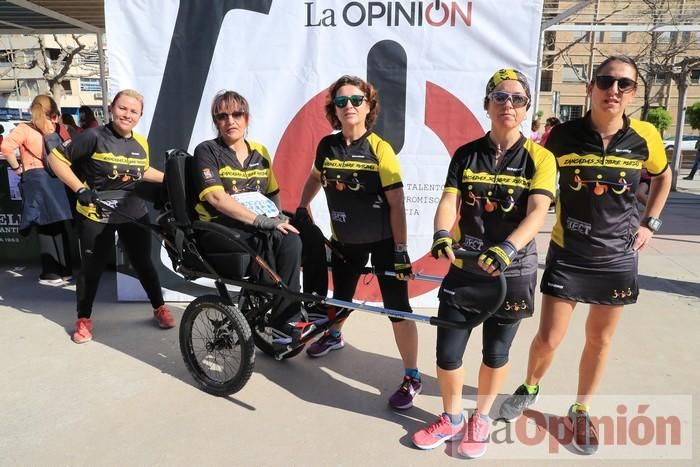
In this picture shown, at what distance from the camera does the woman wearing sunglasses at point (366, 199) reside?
268cm

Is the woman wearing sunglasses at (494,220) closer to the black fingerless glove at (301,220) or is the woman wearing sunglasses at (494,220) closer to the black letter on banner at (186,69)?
the black fingerless glove at (301,220)

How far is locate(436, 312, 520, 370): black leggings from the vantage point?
2.32 m

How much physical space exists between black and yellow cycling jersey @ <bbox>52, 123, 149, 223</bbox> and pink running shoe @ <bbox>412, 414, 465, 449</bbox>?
244 centimetres

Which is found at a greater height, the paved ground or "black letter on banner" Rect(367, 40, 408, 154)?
"black letter on banner" Rect(367, 40, 408, 154)

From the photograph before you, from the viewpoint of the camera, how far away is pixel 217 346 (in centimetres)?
303

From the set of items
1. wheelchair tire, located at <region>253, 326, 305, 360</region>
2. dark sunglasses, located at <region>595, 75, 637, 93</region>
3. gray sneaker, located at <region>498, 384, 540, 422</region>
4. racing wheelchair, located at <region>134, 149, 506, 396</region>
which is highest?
dark sunglasses, located at <region>595, 75, 637, 93</region>

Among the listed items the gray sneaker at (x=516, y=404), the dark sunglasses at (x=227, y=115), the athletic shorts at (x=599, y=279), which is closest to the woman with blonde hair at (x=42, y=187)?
the dark sunglasses at (x=227, y=115)

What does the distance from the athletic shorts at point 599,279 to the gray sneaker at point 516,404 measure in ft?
2.27

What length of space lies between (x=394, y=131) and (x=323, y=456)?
8.14 ft

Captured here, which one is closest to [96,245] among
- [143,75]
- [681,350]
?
[143,75]

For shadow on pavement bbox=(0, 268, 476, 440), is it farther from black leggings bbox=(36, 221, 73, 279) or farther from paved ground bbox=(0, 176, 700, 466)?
black leggings bbox=(36, 221, 73, 279)

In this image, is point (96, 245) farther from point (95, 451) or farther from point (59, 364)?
point (95, 451)

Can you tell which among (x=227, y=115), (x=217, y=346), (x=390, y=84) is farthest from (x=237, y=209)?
(x=390, y=84)

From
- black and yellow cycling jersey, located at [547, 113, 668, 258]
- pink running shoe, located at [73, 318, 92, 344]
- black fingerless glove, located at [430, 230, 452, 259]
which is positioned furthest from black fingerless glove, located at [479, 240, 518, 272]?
pink running shoe, located at [73, 318, 92, 344]
